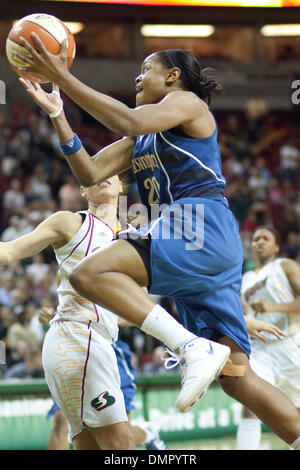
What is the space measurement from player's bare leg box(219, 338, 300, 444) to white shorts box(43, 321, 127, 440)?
68 cm

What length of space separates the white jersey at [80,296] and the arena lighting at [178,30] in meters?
15.9

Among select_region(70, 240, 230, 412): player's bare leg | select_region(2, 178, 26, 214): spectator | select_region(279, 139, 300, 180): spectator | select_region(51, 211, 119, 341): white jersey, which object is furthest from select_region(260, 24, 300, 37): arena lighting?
select_region(70, 240, 230, 412): player's bare leg

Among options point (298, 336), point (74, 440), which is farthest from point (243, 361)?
point (298, 336)

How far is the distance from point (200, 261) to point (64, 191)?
980 centimetres

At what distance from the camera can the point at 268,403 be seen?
3.55m

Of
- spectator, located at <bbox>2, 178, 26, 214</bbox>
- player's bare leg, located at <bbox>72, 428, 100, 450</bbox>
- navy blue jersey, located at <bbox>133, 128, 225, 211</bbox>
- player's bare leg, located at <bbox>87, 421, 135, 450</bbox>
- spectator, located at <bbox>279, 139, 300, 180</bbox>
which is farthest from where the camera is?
spectator, located at <bbox>279, 139, 300, 180</bbox>

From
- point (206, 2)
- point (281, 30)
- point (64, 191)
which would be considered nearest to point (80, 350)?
point (64, 191)

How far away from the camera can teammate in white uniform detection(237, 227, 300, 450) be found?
657 centimetres

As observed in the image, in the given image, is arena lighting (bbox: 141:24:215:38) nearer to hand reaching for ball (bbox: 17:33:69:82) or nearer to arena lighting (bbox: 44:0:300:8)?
arena lighting (bbox: 44:0:300:8)

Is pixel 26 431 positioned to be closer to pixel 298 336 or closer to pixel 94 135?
pixel 298 336

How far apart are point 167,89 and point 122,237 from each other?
88 cm

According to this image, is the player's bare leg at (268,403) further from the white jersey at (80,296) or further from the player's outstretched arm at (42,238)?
the player's outstretched arm at (42,238)

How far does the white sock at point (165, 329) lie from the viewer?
3.38m

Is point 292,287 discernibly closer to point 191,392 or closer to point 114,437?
point 114,437
